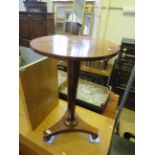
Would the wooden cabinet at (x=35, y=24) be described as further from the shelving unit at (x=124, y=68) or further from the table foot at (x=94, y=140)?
the table foot at (x=94, y=140)

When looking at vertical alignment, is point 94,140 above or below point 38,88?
below

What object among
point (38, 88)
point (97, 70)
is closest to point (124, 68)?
point (97, 70)

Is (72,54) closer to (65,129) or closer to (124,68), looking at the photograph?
(65,129)

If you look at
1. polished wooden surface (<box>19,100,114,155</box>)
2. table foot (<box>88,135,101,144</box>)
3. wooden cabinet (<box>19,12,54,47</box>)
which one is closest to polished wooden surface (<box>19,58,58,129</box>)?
polished wooden surface (<box>19,100,114,155</box>)

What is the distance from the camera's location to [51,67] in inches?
41.2

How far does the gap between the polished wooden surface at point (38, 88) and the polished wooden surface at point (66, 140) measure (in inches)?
2.2

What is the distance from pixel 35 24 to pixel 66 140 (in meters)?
2.01

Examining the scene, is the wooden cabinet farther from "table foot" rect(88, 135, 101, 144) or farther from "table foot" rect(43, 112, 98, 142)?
"table foot" rect(88, 135, 101, 144)

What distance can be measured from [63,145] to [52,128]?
5.0 inches

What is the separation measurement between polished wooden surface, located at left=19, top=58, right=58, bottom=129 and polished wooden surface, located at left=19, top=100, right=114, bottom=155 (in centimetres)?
6

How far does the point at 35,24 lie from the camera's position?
2.35m

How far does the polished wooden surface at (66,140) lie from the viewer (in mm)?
877
